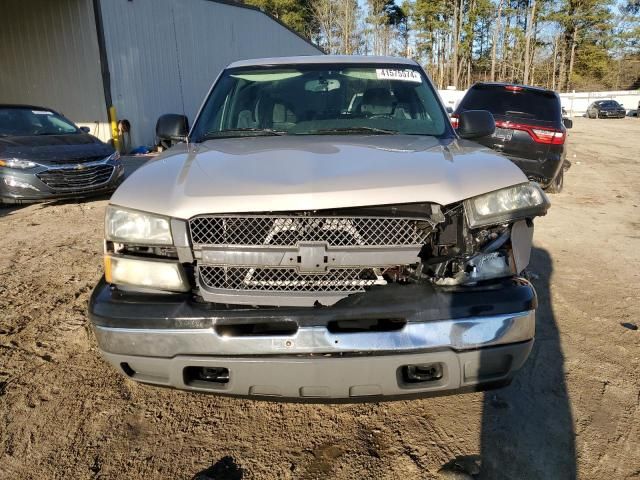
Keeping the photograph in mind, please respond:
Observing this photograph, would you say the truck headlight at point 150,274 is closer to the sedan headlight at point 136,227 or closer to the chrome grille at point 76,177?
the sedan headlight at point 136,227

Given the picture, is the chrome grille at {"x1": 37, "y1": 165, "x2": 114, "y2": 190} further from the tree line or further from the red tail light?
the tree line

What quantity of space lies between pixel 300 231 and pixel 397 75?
7.00ft

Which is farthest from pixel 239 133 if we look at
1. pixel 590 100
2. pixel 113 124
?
pixel 590 100

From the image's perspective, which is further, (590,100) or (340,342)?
(590,100)

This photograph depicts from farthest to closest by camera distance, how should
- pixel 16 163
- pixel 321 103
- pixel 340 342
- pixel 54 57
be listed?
pixel 54 57, pixel 16 163, pixel 321 103, pixel 340 342

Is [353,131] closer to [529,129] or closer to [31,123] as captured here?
[529,129]

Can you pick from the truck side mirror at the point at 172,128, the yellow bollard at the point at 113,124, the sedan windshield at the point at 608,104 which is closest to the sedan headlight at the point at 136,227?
the truck side mirror at the point at 172,128

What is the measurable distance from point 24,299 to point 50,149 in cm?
446

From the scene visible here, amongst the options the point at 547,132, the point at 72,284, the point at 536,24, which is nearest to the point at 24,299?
the point at 72,284

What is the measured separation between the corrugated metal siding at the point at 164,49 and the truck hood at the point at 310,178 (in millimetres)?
13074

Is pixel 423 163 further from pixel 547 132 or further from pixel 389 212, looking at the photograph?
pixel 547 132

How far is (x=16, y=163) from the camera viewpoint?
289 inches

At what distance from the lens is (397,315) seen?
2.03 m

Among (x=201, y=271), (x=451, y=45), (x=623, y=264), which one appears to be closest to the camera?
(x=201, y=271)
